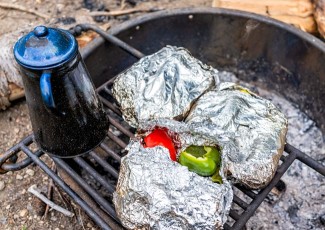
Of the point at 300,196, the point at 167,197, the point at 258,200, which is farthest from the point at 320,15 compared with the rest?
the point at 167,197

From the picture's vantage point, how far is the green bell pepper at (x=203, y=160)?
1298mm

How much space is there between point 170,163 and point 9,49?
1.06m

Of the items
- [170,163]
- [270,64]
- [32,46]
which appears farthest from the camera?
[270,64]

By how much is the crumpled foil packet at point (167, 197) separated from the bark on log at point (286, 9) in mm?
1177

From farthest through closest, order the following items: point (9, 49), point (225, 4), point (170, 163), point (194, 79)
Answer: point (225, 4) → point (9, 49) → point (194, 79) → point (170, 163)

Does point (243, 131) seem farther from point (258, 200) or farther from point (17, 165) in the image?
point (17, 165)

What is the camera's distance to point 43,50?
1104 mm

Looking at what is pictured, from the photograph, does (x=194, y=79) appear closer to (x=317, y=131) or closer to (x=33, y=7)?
(x=317, y=131)

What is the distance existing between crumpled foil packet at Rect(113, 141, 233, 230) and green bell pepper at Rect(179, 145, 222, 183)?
5 cm

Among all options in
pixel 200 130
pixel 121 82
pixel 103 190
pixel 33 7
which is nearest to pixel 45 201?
pixel 103 190

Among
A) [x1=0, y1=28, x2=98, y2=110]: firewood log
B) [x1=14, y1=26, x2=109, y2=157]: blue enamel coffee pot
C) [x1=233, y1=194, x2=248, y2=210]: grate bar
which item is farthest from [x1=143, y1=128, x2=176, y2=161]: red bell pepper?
[x1=0, y1=28, x2=98, y2=110]: firewood log

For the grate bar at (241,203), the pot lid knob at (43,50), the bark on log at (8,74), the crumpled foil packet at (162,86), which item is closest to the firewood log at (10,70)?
the bark on log at (8,74)

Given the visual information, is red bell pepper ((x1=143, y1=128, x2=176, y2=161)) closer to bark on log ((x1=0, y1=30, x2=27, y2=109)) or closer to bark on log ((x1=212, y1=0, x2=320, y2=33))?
bark on log ((x1=0, y1=30, x2=27, y2=109))

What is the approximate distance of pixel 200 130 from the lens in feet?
4.36
